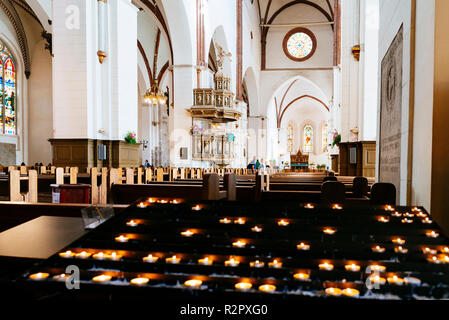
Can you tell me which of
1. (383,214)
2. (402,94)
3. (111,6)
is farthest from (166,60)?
(383,214)

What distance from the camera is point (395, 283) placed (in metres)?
1.02

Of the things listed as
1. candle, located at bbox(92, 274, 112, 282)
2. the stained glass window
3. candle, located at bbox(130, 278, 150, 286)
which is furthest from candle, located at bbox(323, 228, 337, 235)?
the stained glass window

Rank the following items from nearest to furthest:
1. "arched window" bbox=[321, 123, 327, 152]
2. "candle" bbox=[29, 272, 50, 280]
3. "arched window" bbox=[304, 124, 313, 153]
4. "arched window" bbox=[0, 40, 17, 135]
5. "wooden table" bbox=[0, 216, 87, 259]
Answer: "candle" bbox=[29, 272, 50, 280], "wooden table" bbox=[0, 216, 87, 259], "arched window" bbox=[0, 40, 17, 135], "arched window" bbox=[321, 123, 327, 152], "arched window" bbox=[304, 124, 313, 153]

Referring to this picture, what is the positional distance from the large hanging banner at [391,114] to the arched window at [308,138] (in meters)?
34.3

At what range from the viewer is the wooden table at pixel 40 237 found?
1415mm

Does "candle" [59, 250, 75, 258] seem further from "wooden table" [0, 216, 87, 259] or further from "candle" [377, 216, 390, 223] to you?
"candle" [377, 216, 390, 223]

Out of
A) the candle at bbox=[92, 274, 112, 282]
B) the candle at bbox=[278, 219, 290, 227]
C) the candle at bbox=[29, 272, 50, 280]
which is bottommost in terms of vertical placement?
the candle at bbox=[92, 274, 112, 282]

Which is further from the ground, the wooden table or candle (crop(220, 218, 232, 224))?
candle (crop(220, 218, 232, 224))

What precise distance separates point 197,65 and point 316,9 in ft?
57.6

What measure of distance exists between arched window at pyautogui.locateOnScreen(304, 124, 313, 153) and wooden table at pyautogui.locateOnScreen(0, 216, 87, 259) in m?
37.3

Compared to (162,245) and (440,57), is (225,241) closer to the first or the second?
(162,245)

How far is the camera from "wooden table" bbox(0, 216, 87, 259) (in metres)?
1.42

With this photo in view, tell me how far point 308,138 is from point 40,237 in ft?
124

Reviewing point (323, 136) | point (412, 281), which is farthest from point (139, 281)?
point (323, 136)
